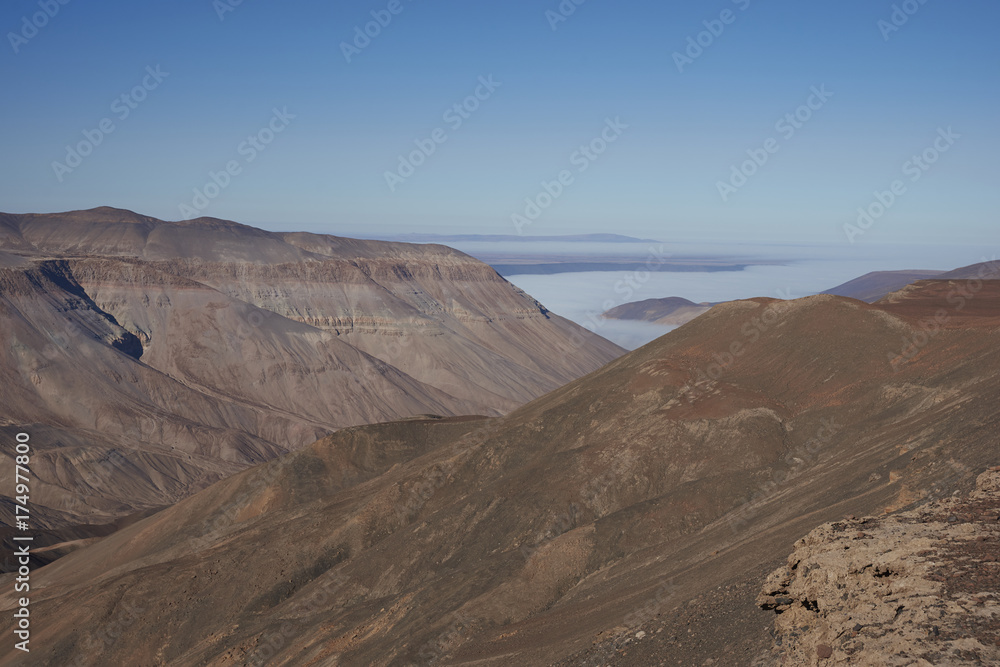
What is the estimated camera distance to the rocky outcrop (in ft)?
49.0

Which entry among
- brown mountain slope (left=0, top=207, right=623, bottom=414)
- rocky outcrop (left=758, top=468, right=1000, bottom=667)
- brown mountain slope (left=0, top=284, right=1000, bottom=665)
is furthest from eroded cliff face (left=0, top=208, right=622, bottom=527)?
rocky outcrop (left=758, top=468, right=1000, bottom=667)

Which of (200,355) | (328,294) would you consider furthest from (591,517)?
(328,294)

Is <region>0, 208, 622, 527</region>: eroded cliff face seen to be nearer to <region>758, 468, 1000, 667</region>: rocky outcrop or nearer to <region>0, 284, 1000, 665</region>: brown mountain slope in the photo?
<region>0, 284, 1000, 665</region>: brown mountain slope

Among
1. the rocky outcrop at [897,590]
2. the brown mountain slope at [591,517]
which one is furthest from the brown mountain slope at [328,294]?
the rocky outcrop at [897,590]

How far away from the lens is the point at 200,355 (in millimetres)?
143750

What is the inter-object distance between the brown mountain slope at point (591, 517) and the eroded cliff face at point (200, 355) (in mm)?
48418

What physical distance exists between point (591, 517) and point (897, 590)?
23772 mm

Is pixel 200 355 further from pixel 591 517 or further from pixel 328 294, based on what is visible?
pixel 591 517

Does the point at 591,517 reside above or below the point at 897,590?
below

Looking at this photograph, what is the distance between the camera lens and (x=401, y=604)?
3481 cm

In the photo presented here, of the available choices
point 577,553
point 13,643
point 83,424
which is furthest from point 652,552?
point 83,424

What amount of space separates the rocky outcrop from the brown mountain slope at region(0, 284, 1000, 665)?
1.57 meters

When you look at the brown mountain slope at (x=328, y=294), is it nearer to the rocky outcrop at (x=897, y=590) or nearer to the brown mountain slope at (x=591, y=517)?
the brown mountain slope at (x=591, y=517)

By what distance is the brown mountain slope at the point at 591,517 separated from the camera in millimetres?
26469
